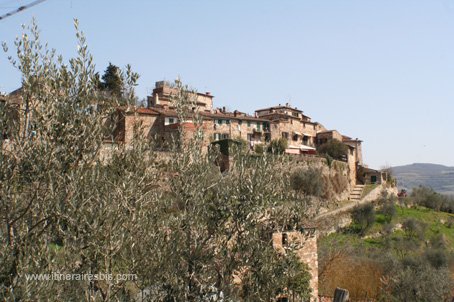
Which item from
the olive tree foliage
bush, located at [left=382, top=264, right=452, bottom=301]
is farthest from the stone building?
the olive tree foliage

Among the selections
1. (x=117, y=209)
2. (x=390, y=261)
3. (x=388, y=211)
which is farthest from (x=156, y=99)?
(x=117, y=209)

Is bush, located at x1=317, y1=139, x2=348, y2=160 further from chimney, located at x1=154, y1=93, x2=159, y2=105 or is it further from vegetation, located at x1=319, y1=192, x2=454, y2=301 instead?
chimney, located at x1=154, y1=93, x2=159, y2=105

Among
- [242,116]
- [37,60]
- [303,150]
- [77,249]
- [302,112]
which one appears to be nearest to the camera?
[77,249]

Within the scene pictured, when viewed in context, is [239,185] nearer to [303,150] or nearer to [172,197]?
[172,197]

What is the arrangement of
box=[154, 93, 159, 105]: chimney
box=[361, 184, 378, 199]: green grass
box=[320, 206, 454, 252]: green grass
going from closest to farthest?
box=[320, 206, 454, 252]: green grass, box=[361, 184, 378, 199]: green grass, box=[154, 93, 159, 105]: chimney

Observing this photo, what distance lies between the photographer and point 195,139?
917cm

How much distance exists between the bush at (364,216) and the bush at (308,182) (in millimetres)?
4149

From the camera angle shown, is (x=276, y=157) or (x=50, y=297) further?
(x=276, y=157)

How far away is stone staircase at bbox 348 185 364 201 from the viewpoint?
5497 cm

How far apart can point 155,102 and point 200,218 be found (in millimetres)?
50824

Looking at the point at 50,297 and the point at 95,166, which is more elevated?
the point at 95,166

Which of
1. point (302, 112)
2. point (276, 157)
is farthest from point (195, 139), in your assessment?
point (302, 112)

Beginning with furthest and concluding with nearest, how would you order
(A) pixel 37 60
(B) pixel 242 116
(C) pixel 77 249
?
(B) pixel 242 116, (A) pixel 37 60, (C) pixel 77 249

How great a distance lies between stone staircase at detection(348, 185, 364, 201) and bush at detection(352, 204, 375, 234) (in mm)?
7853
